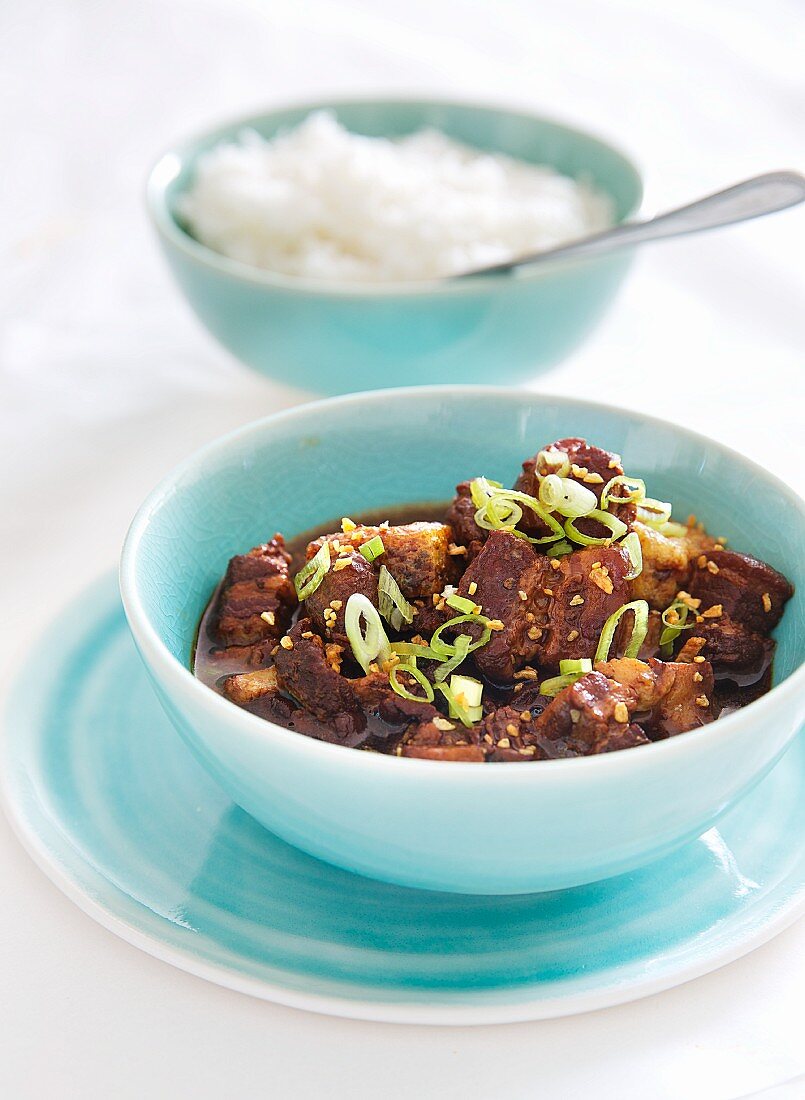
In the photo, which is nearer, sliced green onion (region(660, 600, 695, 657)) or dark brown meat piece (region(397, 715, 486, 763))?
dark brown meat piece (region(397, 715, 486, 763))

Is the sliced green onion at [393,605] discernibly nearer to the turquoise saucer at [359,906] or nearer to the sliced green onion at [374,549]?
the sliced green onion at [374,549]

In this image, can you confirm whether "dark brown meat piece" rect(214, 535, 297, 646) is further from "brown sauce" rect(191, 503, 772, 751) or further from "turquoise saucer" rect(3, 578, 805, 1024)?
"turquoise saucer" rect(3, 578, 805, 1024)

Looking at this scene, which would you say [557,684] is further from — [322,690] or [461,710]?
[322,690]

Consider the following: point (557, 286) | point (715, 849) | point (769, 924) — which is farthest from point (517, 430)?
point (769, 924)

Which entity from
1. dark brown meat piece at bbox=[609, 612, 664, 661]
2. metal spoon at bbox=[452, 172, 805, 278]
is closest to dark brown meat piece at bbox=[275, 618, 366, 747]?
dark brown meat piece at bbox=[609, 612, 664, 661]

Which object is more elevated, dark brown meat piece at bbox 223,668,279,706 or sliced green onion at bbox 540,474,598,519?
sliced green onion at bbox 540,474,598,519

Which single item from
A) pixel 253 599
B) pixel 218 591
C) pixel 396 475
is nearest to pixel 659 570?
pixel 396 475

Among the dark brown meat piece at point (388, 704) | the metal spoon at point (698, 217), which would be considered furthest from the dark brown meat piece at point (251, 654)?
the metal spoon at point (698, 217)

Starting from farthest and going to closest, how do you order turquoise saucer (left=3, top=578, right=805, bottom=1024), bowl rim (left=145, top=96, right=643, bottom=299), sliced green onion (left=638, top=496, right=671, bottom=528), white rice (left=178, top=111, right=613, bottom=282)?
white rice (left=178, top=111, right=613, bottom=282), bowl rim (left=145, top=96, right=643, bottom=299), sliced green onion (left=638, top=496, right=671, bottom=528), turquoise saucer (left=3, top=578, right=805, bottom=1024)
